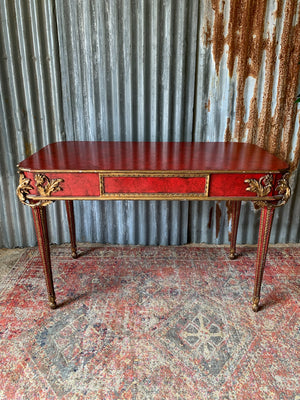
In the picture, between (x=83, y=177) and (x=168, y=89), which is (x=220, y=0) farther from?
(x=83, y=177)

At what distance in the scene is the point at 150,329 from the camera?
1.89 meters

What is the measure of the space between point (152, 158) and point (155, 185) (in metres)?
0.25

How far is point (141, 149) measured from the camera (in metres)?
2.19

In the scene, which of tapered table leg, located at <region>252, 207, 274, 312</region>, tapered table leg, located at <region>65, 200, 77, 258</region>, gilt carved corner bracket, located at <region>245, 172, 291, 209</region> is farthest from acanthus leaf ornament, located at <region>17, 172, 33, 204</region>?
tapered table leg, located at <region>252, 207, 274, 312</region>

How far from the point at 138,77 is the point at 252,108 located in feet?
3.04

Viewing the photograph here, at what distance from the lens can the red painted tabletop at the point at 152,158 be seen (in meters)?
1.76

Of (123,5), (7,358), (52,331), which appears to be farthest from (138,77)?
(7,358)

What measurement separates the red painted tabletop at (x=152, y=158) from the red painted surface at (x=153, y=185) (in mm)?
62

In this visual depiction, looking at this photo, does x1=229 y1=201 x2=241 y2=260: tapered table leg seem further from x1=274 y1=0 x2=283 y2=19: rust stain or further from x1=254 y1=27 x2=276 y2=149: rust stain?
x1=274 y1=0 x2=283 y2=19: rust stain

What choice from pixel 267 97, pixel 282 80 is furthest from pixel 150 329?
pixel 282 80

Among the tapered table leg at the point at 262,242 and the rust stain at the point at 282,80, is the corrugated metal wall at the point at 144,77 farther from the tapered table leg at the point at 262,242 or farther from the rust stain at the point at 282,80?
the tapered table leg at the point at 262,242

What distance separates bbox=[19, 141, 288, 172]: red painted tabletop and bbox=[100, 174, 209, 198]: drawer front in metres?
0.05

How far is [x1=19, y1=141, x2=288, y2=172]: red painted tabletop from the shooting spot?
5.76 ft

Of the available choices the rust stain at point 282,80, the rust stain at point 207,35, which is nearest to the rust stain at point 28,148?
the rust stain at point 207,35
